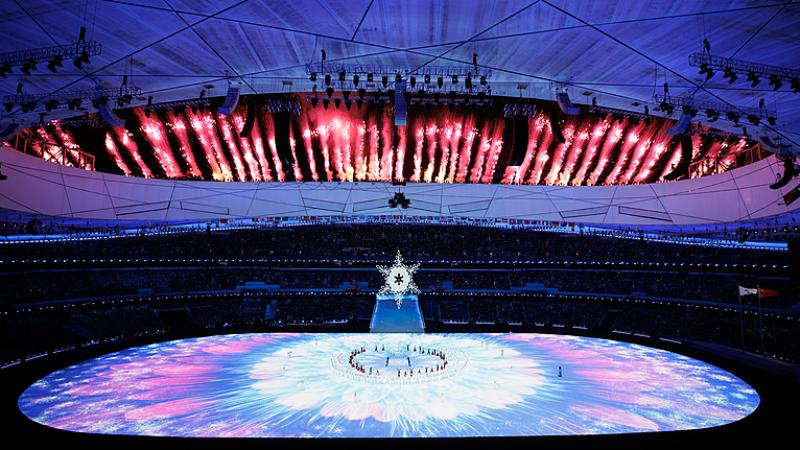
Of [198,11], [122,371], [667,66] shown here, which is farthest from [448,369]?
[198,11]

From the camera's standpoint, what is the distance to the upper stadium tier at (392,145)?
106 feet

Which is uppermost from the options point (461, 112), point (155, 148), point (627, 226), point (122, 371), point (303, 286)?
point (461, 112)

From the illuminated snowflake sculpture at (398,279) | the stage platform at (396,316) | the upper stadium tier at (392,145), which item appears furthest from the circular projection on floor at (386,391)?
the upper stadium tier at (392,145)

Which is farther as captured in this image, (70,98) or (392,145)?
(392,145)

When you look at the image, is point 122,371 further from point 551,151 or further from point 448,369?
point 551,151

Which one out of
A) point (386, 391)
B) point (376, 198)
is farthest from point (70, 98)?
point (376, 198)

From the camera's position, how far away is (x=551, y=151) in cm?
3781

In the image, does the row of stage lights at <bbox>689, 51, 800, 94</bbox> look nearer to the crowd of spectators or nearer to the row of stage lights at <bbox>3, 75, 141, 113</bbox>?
the crowd of spectators

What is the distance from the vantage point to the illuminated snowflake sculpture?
137 ft

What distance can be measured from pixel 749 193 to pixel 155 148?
4044 centimetres

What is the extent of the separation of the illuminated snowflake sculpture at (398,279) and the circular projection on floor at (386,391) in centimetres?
1277

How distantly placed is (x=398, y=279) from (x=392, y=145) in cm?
1155

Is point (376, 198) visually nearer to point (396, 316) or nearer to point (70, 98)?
point (396, 316)

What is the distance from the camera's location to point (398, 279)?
137 ft
